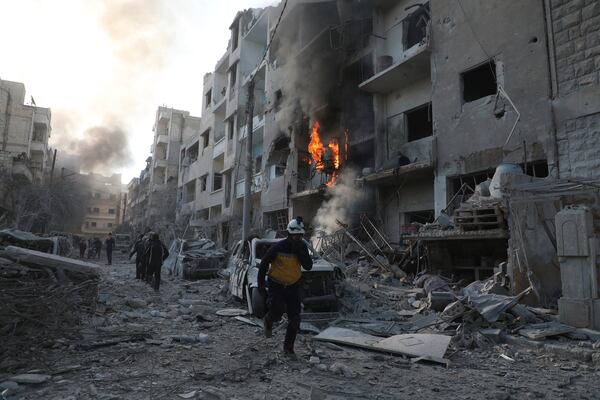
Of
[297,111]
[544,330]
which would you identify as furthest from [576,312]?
[297,111]

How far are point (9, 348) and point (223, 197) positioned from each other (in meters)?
25.9

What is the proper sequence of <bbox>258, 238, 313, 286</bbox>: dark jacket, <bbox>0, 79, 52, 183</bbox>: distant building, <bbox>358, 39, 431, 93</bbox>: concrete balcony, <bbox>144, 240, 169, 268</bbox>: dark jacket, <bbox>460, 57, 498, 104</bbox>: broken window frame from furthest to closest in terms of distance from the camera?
<bbox>0, 79, 52, 183</bbox>: distant building → <bbox>358, 39, 431, 93</bbox>: concrete balcony → <bbox>460, 57, 498, 104</bbox>: broken window frame → <bbox>144, 240, 169, 268</bbox>: dark jacket → <bbox>258, 238, 313, 286</bbox>: dark jacket

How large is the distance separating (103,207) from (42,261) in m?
80.5

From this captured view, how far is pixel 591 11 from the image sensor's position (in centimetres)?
970

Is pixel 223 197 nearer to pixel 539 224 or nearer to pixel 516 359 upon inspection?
pixel 539 224

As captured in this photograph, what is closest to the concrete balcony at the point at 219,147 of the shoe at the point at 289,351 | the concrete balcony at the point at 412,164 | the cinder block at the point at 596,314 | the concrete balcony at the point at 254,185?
the concrete balcony at the point at 254,185

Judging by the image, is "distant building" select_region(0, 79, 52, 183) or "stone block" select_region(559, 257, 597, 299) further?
"distant building" select_region(0, 79, 52, 183)

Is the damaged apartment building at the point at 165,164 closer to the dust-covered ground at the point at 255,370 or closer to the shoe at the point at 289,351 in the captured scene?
the dust-covered ground at the point at 255,370

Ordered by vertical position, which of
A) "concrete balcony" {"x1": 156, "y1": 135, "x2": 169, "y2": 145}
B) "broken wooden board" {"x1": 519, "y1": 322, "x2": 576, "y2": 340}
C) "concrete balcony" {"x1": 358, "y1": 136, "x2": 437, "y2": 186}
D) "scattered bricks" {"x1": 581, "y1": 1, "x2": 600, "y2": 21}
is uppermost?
"concrete balcony" {"x1": 156, "y1": 135, "x2": 169, "y2": 145}

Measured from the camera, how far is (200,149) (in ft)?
122

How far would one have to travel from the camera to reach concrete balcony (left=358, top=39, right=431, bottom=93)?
13984 mm

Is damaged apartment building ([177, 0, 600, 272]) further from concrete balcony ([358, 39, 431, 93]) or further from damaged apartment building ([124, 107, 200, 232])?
damaged apartment building ([124, 107, 200, 232])

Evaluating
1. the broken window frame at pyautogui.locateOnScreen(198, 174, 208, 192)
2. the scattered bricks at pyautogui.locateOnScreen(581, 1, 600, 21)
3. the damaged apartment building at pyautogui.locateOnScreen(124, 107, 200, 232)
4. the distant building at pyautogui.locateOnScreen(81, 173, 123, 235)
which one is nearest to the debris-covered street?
the scattered bricks at pyautogui.locateOnScreen(581, 1, 600, 21)

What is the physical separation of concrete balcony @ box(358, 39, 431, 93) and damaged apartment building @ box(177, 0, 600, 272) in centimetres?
7
